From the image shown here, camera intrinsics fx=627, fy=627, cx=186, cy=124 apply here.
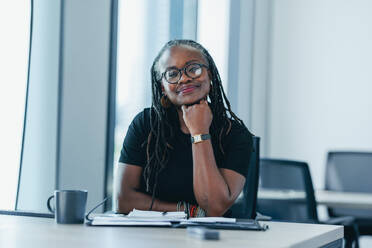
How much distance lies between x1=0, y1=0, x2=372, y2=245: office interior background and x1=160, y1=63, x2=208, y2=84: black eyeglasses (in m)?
0.77

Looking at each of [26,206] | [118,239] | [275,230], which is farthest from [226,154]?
[26,206]

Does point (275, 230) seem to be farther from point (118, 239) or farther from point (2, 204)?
point (2, 204)

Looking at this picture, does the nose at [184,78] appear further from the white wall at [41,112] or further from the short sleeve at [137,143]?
the white wall at [41,112]

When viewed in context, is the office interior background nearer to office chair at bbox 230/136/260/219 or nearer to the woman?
the woman

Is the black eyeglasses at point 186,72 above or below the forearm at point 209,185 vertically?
above

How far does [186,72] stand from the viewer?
85.0 inches

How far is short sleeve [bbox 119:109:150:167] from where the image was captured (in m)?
2.22

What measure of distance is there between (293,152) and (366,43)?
1.11 meters

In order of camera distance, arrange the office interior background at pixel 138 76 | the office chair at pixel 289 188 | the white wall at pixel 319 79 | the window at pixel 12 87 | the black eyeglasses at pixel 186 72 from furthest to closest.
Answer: the white wall at pixel 319 79 → the office chair at pixel 289 188 → the office interior background at pixel 138 76 → the window at pixel 12 87 → the black eyeglasses at pixel 186 72

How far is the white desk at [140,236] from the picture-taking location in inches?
53.6

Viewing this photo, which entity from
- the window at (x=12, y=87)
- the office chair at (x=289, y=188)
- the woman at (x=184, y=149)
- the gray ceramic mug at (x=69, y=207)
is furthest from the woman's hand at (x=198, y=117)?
the office chair at (x=289, y=188)

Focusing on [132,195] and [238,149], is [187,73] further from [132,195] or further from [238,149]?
[132,195]

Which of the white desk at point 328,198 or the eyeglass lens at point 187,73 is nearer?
the eyeglass lens at point 187,73

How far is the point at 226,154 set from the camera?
2234mm
